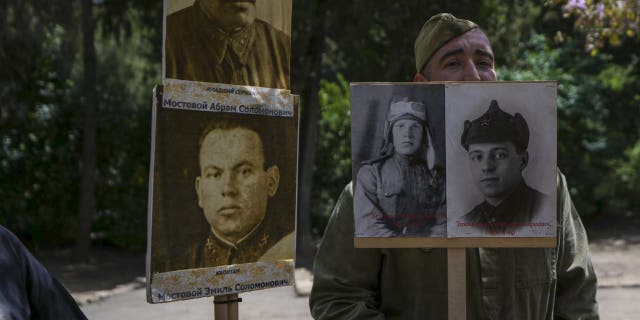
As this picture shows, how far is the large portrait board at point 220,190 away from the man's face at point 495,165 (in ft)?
3.37

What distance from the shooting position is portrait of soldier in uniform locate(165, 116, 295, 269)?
10.6ft

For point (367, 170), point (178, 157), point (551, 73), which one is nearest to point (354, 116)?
point (367, 170)

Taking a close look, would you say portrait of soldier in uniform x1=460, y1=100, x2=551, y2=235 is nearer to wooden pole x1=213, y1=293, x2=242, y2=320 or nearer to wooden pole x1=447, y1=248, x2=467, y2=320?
wooden pole x1=447, y1=248, x2=467, y2=320

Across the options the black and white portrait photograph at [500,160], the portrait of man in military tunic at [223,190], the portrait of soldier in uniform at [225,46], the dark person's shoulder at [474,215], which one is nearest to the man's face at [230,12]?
the portrait of soldier in uniform at [225,46]

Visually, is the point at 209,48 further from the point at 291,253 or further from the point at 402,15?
the point at 402,15

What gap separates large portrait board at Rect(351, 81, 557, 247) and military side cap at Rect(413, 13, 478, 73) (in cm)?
23

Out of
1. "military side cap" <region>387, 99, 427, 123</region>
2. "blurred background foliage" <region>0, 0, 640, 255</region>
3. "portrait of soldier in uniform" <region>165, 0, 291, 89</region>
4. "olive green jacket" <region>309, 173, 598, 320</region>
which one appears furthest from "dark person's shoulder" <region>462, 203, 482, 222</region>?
"blurred background foliage" <region>0, 0, 640, 255</region>

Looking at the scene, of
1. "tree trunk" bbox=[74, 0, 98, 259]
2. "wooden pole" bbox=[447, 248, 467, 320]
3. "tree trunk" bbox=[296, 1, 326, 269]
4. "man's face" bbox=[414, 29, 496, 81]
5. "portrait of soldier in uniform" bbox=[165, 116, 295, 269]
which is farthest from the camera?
"tree trunk" bbox=[296, 1, 326, 269]

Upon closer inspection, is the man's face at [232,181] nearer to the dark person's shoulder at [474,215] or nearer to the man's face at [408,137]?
the man's face at [408,137]

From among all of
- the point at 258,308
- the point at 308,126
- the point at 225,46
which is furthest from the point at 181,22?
the point at 308,126

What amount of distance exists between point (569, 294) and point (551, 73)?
16.2 meters

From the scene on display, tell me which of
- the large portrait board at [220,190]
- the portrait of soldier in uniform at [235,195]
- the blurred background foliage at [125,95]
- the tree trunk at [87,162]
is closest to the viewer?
the large portrait board at [220,190]

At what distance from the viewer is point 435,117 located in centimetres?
258

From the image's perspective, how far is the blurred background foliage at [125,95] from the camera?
1456cm
